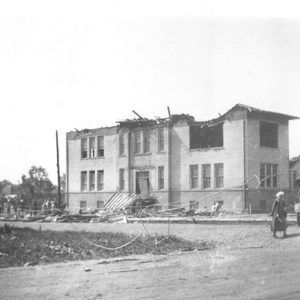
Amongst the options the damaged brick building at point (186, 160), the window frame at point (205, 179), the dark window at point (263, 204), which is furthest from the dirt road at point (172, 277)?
the window frame at point (205, 179)

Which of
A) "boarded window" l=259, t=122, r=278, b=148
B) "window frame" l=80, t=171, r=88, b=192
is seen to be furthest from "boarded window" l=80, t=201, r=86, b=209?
"boarded window" l=259, t=122, r=278, b=148

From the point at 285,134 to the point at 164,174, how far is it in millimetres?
9442

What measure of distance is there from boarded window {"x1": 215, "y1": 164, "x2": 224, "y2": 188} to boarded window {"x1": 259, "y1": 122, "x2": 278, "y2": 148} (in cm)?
352

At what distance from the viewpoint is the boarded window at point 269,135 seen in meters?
38.0

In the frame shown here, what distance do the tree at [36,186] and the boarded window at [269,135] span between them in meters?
23.4

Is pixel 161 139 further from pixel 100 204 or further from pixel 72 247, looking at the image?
pixel 72 247

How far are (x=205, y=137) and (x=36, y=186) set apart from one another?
21.1 m

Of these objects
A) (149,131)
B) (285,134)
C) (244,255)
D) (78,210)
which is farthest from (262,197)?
(244,255)

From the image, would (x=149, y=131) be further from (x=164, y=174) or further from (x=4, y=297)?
(x=4, y=297)

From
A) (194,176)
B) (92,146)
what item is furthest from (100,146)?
(194,176)

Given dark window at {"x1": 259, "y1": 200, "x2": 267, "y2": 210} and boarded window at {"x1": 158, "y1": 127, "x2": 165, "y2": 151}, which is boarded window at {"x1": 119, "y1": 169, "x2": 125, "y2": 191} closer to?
boarded window at {"x1": 158, "y1": 127, "x2": 165, "y2": 151}

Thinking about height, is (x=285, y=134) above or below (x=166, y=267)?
above

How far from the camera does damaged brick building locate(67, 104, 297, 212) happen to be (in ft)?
118

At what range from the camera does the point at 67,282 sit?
31.9 feet
